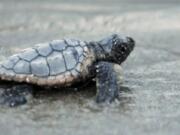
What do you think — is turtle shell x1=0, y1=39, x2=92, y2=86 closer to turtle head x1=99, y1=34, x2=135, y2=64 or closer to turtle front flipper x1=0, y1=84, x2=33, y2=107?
turtle front flipper x1=0, y1=84, x2=33, y2=107

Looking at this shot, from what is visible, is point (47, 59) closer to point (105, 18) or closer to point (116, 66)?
point (116, 66)

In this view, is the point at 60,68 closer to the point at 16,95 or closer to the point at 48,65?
the point at 48,65

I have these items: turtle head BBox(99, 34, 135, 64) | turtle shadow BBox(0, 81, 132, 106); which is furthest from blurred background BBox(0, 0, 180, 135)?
turtle head BBox(99, 34, 135, 64)

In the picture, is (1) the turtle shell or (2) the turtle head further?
(2) the turtle head

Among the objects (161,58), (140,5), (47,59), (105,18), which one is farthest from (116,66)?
(140,5)

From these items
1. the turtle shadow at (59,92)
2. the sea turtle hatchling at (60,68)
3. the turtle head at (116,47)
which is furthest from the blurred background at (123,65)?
the turtle head at (116,47)

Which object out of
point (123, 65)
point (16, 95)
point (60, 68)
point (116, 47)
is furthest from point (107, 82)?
point (123, 65)

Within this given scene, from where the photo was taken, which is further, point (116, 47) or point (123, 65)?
point (123, 65)
